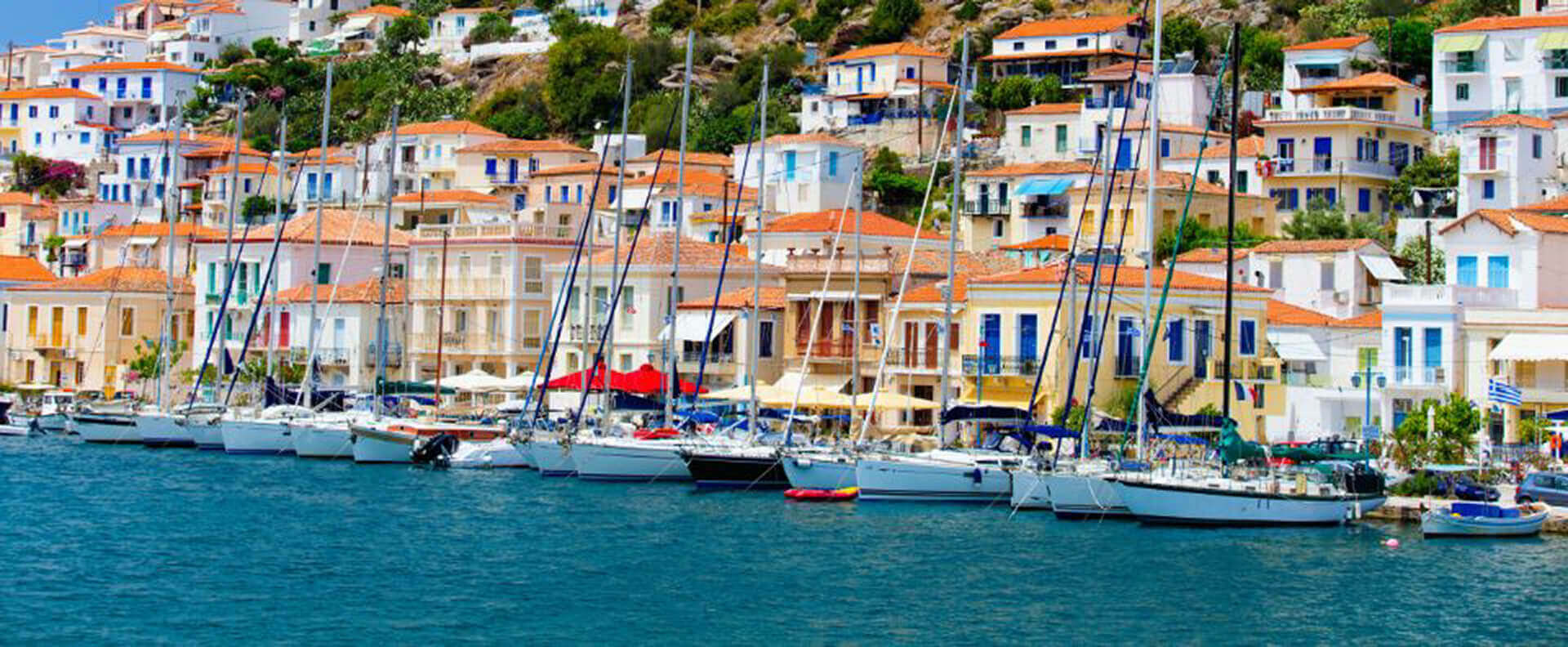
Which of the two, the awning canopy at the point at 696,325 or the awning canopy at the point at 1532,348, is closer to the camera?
the awning canopy at the point at 1532,348

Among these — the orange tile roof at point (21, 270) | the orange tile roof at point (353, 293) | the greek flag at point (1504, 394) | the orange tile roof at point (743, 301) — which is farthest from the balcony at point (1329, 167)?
the orange tile roof at point (21, 270)

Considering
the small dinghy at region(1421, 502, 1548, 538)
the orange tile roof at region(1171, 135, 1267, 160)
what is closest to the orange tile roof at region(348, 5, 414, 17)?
the orange tile roof at region(1171, 135, 1267, 160)

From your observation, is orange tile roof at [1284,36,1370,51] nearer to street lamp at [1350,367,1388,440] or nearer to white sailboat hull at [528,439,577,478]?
street lamp at [1350,367,1388,440]

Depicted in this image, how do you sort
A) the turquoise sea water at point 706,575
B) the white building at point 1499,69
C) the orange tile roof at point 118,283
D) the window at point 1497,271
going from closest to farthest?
the turquoise sea water at point 706,575 < the window at point 1497,271 < the white building at point 1499,69 < the orange tile roof at point 118,283

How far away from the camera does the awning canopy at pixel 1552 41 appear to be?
3556 inches

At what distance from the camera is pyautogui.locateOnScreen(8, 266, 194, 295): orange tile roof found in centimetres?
9631

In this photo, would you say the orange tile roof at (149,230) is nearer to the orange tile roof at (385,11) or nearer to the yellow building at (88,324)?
the yellow building at (88,324)

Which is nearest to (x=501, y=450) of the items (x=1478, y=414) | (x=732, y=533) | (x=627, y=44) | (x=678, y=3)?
(x=732, y=533)

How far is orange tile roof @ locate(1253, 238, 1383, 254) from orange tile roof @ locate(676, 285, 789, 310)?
16290 mm

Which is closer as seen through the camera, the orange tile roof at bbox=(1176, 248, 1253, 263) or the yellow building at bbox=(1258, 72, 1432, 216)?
the orange tile roof at bbox=(1176, 248, 1253, 263)

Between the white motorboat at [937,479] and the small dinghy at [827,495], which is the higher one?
the white motorboat at [937,479]

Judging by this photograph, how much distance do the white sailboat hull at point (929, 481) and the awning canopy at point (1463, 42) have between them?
47868 millimetres

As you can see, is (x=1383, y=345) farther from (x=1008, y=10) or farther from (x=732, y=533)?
(x=1008, y=10)

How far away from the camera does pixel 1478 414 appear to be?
56875mm
